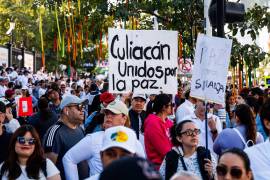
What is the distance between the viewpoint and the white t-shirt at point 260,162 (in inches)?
180

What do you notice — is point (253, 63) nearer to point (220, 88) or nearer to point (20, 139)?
point (220, 88)

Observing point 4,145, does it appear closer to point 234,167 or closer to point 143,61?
point 234,167

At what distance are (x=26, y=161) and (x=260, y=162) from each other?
76.2 inches

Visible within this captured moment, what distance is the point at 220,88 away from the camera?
6.75 metres

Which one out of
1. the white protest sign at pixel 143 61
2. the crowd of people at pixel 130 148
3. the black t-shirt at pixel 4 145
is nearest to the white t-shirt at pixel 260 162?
the crowd of people at pixel 130 148

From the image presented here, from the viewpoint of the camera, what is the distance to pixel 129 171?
194 cm

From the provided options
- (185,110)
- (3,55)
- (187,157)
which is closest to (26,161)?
(187,157)

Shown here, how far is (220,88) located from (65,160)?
1981mm

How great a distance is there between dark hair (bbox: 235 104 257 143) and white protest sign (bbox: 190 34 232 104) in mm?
228

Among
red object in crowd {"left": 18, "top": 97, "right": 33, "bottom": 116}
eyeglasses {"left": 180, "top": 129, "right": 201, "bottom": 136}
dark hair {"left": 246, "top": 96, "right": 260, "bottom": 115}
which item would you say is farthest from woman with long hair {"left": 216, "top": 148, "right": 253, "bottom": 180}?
red object in crowd {"left": 18, "top": 97, "right": 33, "bottom": 116}

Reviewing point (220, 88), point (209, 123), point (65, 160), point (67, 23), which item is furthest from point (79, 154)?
point (67, 23)

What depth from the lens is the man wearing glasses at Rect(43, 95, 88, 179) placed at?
20.7ft

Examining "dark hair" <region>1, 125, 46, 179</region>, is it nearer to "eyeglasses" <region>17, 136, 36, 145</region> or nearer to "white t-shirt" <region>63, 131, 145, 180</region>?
"eyeglasses" <region>17, 136, 36, 145</region>

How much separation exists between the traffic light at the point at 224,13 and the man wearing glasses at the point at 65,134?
2.17 metres
